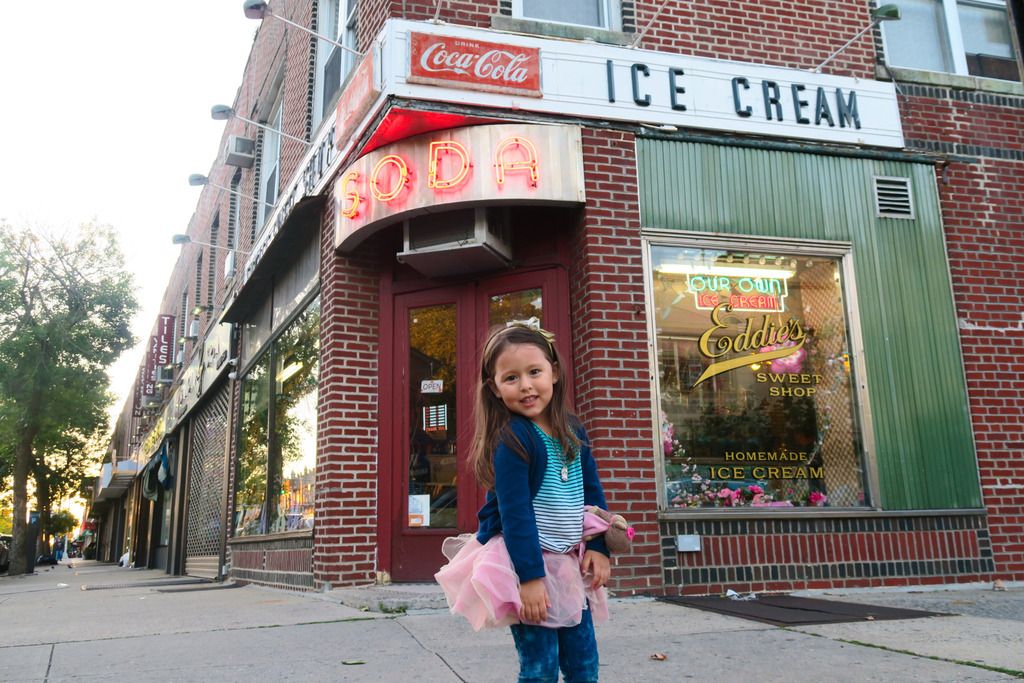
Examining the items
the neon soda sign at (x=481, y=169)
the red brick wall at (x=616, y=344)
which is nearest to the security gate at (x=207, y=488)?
the neon soda sign at (x=481, y=169)

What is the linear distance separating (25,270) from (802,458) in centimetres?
2280

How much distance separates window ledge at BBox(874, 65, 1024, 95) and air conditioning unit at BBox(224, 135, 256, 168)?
9.32 meters

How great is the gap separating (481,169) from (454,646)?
3.87 m

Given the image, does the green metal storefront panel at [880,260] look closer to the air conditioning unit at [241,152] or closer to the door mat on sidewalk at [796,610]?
the door mat on sidewalk at [796,610]

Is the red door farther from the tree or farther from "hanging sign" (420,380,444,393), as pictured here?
the tree

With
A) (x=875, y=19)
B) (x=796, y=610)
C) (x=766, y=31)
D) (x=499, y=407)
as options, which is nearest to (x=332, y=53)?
(x=766, y=31)

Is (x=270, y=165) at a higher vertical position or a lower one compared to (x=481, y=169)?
higher

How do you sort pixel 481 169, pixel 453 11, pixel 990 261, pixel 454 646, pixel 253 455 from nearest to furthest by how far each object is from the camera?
pixel 454 646 → pixel 481 169 → pixel 453 11 → pixel 990 261 → pixel 253 455

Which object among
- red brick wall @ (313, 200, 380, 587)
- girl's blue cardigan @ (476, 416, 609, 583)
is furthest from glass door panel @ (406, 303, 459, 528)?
girl's blue cardigan @ (476, 416, 609, 583)

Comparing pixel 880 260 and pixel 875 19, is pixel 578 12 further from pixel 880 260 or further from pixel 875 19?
pixel 880 260

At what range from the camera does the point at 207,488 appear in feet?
47.9

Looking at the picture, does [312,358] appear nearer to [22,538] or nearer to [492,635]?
[492,635]

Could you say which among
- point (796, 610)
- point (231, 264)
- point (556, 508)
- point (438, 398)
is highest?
point (231, 264)

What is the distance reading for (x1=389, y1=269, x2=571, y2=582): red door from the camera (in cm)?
710
